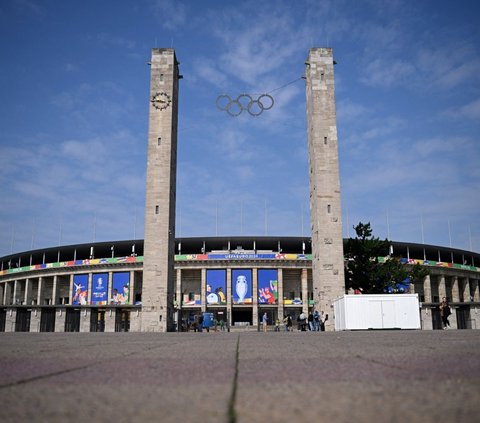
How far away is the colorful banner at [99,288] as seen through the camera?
7306 cm

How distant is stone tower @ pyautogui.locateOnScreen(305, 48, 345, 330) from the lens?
42.3 m

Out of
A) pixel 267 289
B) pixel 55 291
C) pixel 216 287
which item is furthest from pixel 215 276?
pixel 55 291

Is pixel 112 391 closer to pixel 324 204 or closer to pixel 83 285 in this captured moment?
pixel 324 204

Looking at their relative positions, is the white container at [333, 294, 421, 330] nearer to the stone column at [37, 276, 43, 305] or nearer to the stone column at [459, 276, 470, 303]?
the stone column at [459, 276, 470, 303]

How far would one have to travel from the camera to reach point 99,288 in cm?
7369

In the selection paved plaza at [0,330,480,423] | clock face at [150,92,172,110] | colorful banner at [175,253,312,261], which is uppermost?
Answer: clock face at [150,92,172,110]

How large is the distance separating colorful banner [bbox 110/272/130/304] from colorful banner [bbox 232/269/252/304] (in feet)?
51.9

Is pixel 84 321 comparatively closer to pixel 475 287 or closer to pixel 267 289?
pixel 267 289

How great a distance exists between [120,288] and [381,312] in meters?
47.5

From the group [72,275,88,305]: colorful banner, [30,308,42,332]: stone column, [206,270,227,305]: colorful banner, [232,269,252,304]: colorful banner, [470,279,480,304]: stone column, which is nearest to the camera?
[30,308,42,332]: stone column

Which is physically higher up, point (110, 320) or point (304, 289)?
point (304, 289)

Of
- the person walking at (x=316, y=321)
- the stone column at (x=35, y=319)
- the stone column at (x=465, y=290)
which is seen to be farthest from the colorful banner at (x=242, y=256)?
the person walking at (x=316, y=321)

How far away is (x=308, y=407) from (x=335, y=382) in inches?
41.9

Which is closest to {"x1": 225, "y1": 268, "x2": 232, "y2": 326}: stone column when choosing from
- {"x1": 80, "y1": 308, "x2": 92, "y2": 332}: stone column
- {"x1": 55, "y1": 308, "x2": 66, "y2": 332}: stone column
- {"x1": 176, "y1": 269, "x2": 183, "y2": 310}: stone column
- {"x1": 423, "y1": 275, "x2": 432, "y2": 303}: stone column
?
{"x1": 176, "y1": 269, "x2": 183, "y2": 310}: stone column
